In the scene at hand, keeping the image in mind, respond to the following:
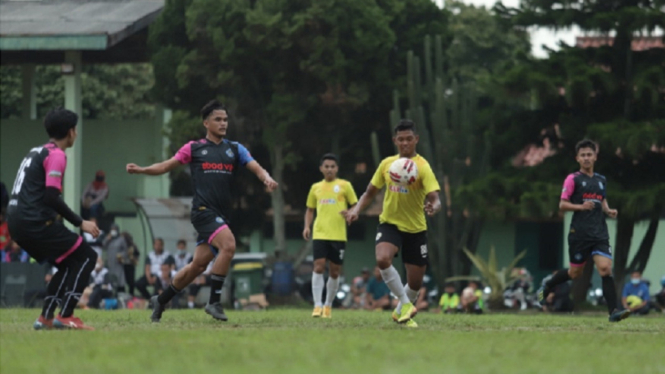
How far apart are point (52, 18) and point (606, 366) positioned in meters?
26.0

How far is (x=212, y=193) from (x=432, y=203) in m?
2.27

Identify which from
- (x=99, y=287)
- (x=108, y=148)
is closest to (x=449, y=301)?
(x=99, y=287)

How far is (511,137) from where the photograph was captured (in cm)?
3055

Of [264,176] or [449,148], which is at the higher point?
[449,148]

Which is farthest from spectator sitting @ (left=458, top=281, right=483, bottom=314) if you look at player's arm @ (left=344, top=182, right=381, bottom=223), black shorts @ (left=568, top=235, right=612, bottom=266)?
player's arm @ (left=344, top=182, right=381, bottom=223)

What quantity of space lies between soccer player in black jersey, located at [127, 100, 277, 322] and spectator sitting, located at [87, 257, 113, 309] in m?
14.7

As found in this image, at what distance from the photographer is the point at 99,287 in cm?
2794

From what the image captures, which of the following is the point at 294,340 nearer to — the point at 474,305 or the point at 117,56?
the point at 474,305

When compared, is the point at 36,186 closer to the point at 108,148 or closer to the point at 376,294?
the point at 376,294

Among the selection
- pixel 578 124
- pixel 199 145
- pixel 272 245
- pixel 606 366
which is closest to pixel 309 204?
pixel 199 145

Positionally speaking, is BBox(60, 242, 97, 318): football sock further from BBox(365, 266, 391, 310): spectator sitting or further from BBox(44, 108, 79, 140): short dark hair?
BBox(365, 266, 391, 310): spectator sitting

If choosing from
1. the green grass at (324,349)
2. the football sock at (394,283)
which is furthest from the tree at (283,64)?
the green grass at (324,349)

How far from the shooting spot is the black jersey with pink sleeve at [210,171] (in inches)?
524

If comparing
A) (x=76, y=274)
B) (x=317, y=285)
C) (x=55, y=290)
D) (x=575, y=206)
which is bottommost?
(x=317, y=285)
